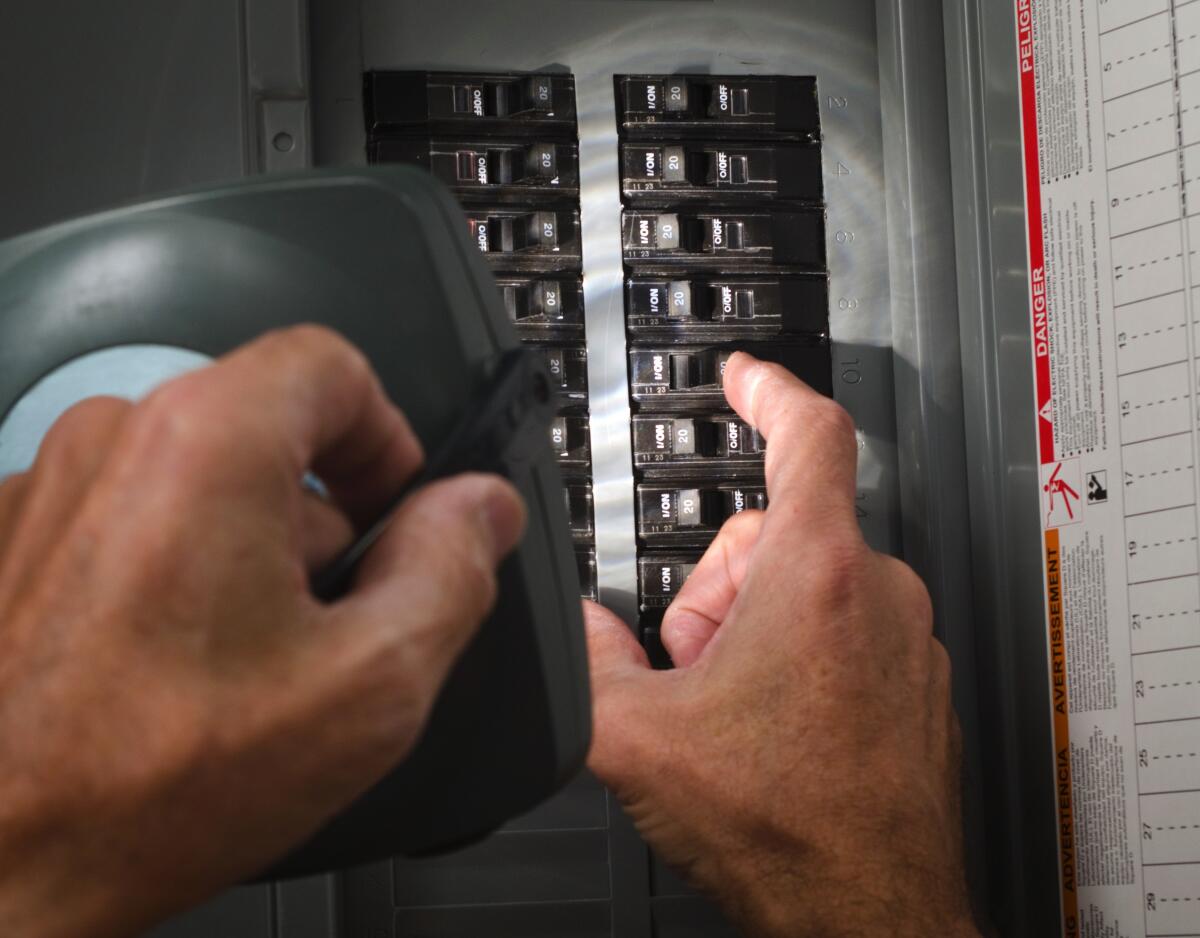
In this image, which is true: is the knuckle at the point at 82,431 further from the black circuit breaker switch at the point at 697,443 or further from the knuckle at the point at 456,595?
the black circuit breaker switch at the point at 697,443

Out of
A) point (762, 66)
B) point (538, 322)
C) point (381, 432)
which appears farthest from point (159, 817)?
point (762, 66)

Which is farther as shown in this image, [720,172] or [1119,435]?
[720,172]

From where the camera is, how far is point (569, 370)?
1060 millimetres

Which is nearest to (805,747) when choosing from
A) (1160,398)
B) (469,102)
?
(1160,398)

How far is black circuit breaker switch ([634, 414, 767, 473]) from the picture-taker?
1.07 metres

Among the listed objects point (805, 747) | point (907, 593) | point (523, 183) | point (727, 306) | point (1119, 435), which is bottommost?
point (805, 747)

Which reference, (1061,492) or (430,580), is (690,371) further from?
(430,580)

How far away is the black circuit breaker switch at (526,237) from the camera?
3.44ft

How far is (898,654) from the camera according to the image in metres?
0.93

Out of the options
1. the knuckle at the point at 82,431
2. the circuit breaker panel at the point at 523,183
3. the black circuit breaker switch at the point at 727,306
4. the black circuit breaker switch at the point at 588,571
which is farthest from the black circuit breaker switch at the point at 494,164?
the knuckle at the point at 82,431

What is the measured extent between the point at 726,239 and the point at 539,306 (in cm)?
19

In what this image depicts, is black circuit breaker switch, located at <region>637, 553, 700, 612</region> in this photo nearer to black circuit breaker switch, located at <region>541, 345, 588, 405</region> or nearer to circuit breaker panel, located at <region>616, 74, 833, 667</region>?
circuit breaker panel, located at <region>616, 74, 833, 667</region>

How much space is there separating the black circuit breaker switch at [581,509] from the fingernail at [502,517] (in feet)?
1.69

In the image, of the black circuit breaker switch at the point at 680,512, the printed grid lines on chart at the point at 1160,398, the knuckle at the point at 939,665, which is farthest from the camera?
the black circuit breaker switch at the point at 680,512
